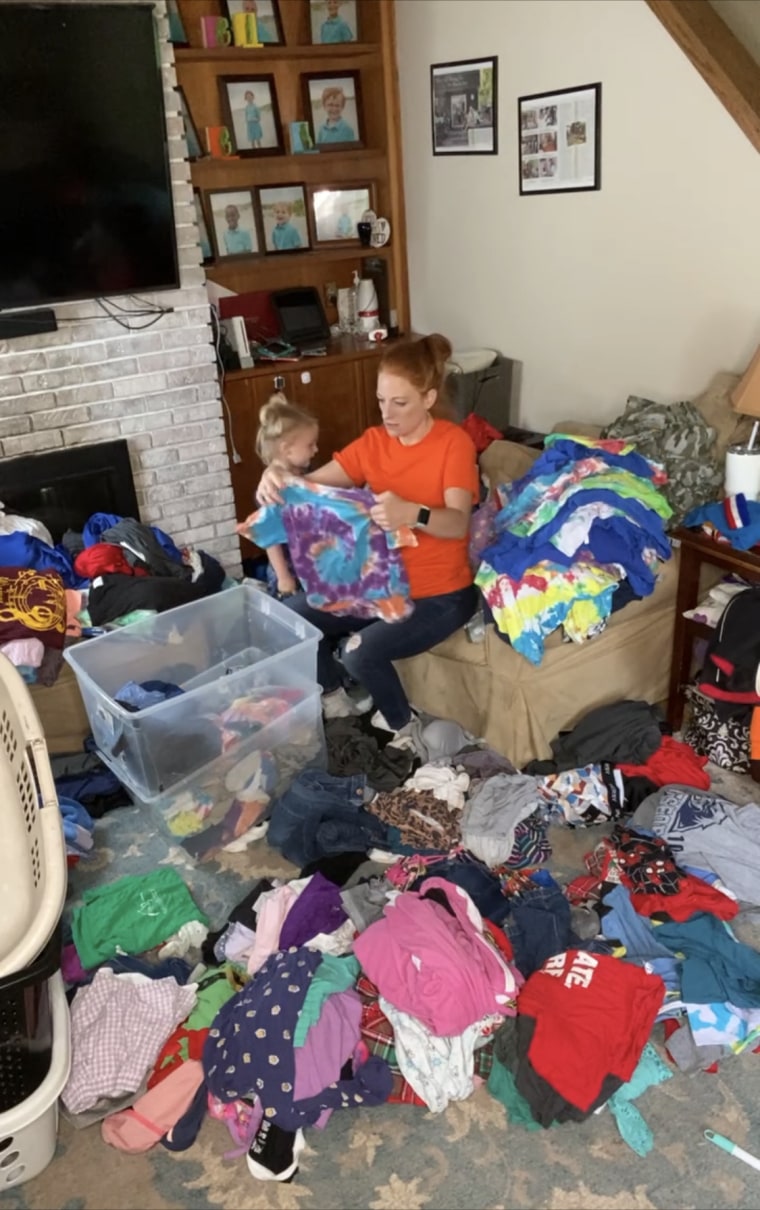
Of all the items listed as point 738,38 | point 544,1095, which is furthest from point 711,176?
point 544,1095

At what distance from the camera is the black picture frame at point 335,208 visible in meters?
3.85

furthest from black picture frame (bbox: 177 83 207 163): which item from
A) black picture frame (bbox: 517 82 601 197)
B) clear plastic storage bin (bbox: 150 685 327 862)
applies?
clear plastic storage bin (bbox: 150 685 327 862)

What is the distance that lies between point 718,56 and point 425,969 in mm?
2480

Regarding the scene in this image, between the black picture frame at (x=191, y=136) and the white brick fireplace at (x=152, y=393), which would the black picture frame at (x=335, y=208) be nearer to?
the black picture frame at (x=191, y=136)

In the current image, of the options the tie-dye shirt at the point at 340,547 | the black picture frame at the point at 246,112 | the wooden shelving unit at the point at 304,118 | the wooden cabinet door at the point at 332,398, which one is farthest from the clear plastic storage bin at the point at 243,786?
the black picture frame at the point at 246,112

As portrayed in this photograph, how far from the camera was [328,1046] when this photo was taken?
1.68 metres

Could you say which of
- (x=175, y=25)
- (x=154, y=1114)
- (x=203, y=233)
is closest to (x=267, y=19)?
(x=175, y=25)

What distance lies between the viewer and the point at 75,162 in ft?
8.84

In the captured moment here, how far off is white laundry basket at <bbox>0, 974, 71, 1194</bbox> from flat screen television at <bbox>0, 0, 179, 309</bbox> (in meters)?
2.04

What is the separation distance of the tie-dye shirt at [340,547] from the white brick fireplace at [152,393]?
36.1 inches

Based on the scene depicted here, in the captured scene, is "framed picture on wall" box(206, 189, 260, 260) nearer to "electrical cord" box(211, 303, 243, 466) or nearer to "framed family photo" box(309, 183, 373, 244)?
"framed family photo" box(309, 183, 373, 244)

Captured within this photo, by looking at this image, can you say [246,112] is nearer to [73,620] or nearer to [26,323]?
[26,323]

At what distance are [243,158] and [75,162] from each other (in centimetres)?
105

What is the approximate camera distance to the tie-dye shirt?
2.31 m
